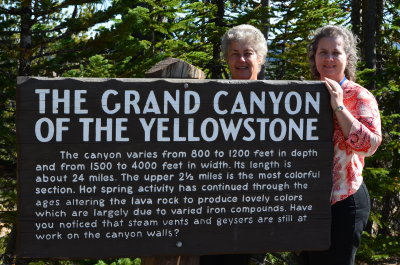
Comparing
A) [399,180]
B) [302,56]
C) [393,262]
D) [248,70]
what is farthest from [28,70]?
[393,262]

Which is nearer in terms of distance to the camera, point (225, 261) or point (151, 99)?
point (151, 99)

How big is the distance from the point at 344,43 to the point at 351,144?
0.68 meters

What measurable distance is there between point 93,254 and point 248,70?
1.46 m

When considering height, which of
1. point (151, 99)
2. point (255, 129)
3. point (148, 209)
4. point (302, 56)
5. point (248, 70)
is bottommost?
point (148, 209)

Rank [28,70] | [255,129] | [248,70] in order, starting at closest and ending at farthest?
[255,129] < [248,70] < [28,70]

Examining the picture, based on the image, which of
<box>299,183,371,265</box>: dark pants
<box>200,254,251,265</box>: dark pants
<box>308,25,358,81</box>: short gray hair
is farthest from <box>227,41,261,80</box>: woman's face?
<box>200,254,251,265</box>: dark pants

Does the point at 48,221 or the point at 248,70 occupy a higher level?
the point at 248,70

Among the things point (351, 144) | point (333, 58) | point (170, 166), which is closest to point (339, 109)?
point (351, 144)

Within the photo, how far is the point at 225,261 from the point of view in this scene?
300 centimetres

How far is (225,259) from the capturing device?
3.00 meters

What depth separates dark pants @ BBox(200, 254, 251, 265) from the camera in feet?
9.72

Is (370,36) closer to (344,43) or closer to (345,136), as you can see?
(344,43)

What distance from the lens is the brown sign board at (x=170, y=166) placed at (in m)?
2.38

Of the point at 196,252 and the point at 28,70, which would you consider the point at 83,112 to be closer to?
the point at 196,252
